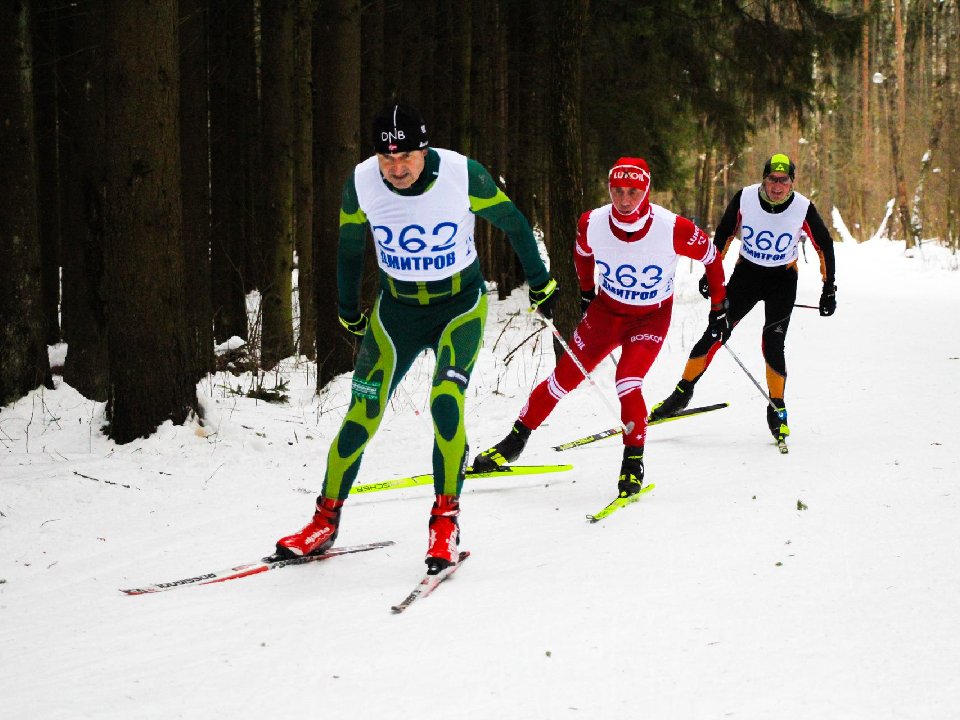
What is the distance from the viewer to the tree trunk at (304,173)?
11.8 metres

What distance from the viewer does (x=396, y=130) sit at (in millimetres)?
4324

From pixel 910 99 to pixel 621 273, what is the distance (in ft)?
107

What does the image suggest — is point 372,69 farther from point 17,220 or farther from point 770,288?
point 770,288

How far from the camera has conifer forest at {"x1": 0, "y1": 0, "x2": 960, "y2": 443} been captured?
6.67m

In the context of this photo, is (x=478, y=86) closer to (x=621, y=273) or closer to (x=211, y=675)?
(x=621, y=273)

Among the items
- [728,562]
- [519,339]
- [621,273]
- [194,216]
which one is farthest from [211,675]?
[519,339]

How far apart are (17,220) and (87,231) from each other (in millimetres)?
1173

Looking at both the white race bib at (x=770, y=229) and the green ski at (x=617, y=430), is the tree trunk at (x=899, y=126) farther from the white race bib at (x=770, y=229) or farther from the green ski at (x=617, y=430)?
the white race bib at (x=770, y=229)

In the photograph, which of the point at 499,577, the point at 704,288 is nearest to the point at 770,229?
the point at 704,288

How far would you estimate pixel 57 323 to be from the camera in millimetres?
15578

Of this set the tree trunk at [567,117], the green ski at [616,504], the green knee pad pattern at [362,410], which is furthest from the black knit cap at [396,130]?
the tree trunk at [567,117]

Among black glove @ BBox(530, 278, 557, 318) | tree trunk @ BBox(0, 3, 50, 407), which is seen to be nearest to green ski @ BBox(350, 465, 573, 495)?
black glove @ BBox(530, 278, 557, 318)

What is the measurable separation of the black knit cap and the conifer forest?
117 inches

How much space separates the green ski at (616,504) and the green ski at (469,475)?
693mm
